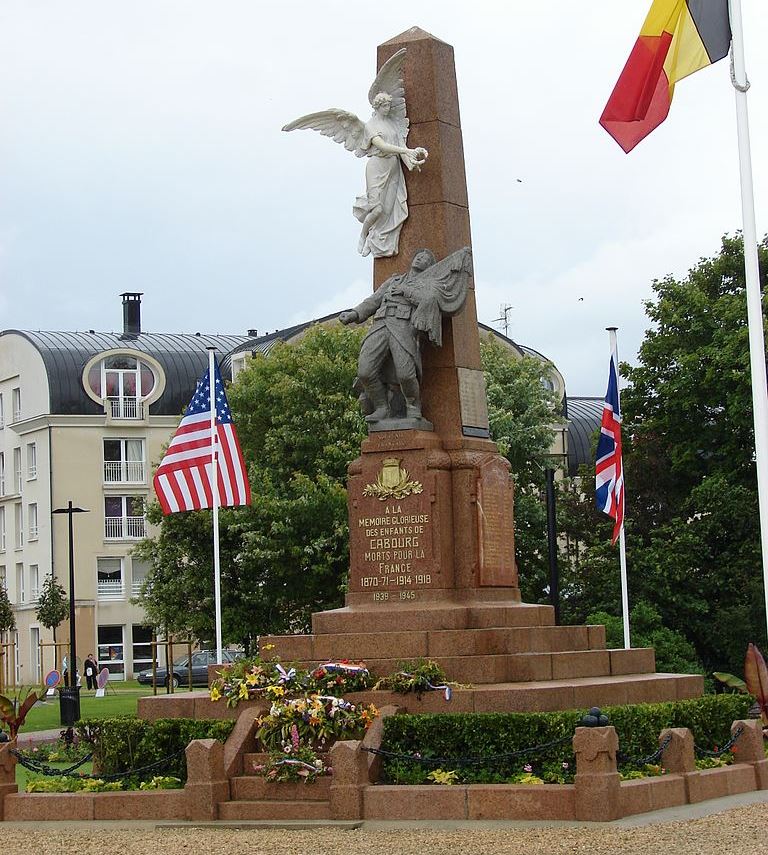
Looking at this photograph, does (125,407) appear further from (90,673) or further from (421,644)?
(421,644)

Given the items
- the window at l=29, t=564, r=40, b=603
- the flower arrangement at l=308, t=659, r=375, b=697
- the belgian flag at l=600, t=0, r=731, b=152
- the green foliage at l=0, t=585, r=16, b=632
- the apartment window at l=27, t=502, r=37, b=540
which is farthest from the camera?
the apartment window at l=27, t=502, r=37, b=540

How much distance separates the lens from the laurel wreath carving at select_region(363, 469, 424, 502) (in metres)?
20.6

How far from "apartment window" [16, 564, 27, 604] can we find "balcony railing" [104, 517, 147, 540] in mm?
4540

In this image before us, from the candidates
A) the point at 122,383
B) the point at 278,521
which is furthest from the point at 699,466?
the point at 122,383

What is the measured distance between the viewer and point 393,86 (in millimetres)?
22031

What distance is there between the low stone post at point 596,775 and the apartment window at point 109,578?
2245 inches

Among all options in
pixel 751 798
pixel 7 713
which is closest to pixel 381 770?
pixel 751 798

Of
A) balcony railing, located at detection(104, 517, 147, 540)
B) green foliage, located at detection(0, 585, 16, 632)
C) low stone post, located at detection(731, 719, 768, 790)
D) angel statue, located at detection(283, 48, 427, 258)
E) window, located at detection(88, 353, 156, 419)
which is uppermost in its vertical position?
window, located at detection(88, 353, 156, 419)

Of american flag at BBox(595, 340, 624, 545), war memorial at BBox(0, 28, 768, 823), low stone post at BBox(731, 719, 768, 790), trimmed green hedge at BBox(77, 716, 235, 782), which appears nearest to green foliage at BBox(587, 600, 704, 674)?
american flag at BBox(595, 340, 624, 545)

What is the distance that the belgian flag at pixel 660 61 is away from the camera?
18.3 m

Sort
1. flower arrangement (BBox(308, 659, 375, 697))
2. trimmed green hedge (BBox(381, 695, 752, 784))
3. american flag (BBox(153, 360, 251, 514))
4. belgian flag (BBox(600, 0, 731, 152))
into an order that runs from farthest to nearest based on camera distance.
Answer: american flag (BBox(153, 360, 251, 514)), flower arrangement (BBox(308, 659, 375, 697)), belgian flag (BBox(600, 0, 731, 152)), trimmed green hedge (BBox(381, 695, 752, 784))

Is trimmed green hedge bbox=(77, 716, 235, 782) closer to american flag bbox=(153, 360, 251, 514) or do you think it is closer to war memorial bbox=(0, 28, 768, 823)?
war memorial bbox=(0, 28, 768, 823)

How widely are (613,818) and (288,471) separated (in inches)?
1164

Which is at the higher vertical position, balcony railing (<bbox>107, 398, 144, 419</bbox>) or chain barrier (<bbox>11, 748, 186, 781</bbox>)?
balcony railing (<bbox>107, 398, 144, 419</bbox>)
